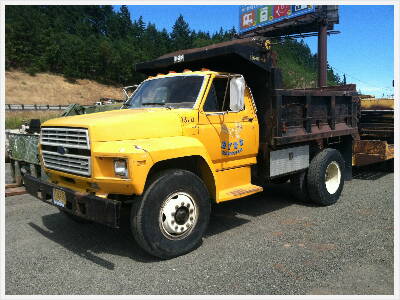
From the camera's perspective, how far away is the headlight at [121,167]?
3.94 metres

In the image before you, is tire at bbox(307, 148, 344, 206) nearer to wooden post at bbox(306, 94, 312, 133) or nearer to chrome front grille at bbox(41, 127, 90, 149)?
wooden post at bbox(306, 94, 312, 133)

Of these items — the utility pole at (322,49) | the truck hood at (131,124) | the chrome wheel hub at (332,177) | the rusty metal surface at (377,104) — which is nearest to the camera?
the truck hood at (131,124)

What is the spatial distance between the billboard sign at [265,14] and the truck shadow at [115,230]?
3175cm

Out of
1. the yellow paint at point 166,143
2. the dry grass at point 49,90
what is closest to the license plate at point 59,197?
the yellow paint at point 166,143

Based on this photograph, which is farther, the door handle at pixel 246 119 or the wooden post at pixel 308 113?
the wooden post at pixel 308 113

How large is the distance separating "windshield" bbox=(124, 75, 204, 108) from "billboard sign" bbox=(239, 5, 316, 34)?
107 feet

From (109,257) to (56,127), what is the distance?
1751 millimetres

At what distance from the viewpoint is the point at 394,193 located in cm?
723

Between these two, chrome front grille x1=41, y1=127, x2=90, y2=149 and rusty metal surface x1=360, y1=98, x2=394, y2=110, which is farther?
rusty metal surface x1=360, y1=98, x2=394, y2=110

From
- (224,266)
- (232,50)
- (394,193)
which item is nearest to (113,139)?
(224,266)

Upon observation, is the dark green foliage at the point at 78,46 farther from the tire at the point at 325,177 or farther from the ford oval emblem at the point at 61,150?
the ford oval emblem at the point at 61,150

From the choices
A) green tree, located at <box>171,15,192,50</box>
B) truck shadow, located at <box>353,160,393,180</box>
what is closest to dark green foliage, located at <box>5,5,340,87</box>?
green tree, located at <box>171,15,192,50</box>

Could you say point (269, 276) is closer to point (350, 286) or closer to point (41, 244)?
point (350, 286)

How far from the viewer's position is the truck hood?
4.13 m
